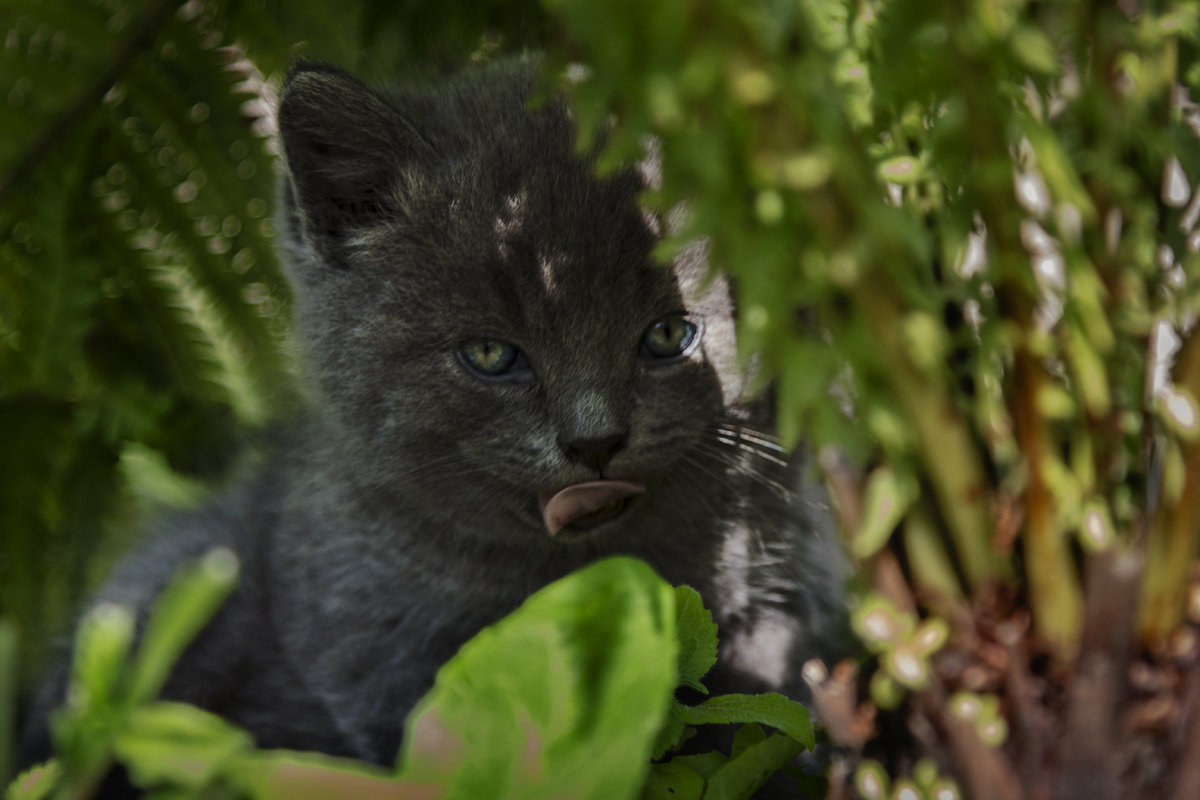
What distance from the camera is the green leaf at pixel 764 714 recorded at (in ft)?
2.69

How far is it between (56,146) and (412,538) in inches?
32.4

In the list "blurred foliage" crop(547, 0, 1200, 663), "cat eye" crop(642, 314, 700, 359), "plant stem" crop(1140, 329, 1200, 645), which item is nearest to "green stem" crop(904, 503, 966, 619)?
"blurred foliage" crop(547, 0, 1200, 663)

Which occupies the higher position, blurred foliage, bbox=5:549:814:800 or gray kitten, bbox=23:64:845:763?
blurred foliage, bbox=5:549:814:800

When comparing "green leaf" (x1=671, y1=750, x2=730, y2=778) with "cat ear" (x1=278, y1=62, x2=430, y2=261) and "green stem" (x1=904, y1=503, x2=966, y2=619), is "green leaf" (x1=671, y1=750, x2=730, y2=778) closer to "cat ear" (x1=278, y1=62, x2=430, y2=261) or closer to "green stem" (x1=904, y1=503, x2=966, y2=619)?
"green stem" (x1=904, y1=503, x2=966, y2=619)

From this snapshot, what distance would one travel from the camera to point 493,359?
1267 millimetres

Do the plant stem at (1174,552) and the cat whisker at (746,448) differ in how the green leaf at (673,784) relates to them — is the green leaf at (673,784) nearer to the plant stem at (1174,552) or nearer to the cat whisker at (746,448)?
the plant stem at (1174,552)

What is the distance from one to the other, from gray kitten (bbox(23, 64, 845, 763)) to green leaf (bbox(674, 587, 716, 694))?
0.31 metres

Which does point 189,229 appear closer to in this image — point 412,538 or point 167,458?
point 167,458

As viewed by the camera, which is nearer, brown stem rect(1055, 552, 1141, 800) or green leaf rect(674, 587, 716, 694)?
brown stem rect(1055, 552, 1141, 800)

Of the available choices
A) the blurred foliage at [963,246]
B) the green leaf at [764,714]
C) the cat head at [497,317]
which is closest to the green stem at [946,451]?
the blurred foliage at [963,246]

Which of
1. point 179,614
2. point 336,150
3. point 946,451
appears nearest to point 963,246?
point 946,451

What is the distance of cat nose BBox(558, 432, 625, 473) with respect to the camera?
1.16 m

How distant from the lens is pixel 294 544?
1.55 metres

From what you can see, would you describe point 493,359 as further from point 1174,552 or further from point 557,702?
point 1174,552
